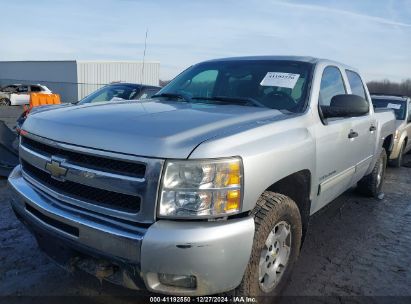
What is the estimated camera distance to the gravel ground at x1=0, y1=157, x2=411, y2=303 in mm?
3133

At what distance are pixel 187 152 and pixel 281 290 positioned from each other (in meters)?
1.48

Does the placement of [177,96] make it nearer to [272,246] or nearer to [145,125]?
[145,125]

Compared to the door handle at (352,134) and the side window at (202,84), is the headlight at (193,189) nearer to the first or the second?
the side window at (202,84)

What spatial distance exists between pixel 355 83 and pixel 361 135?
84 cm

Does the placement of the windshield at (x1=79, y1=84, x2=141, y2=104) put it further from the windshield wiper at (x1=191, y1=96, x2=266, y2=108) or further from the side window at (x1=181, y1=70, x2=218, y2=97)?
the windshield wiper at (x1=191, y1=96, x2=266, y2=108)

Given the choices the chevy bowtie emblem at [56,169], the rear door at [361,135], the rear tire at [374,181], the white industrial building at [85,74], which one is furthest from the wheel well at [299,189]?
the white industrial building at [85,74]

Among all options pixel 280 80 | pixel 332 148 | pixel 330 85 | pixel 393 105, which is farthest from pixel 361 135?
pixel 393 105

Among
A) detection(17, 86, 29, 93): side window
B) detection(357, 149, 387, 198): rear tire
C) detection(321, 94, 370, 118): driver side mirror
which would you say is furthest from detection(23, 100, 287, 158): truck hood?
detection(17, 86, 29, 93): side window

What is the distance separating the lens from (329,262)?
12.5 ft

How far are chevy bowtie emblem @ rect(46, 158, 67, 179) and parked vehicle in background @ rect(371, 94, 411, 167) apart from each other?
23.9 ft

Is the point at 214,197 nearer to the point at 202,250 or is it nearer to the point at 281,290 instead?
the point at 202,250

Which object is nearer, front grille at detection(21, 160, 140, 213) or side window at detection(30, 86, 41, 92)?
front grille at detection(21, 160, 140, 213)

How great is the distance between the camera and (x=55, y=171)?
8.60 feet

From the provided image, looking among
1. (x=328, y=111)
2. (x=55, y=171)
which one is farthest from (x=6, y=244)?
(x=328, y=111)
